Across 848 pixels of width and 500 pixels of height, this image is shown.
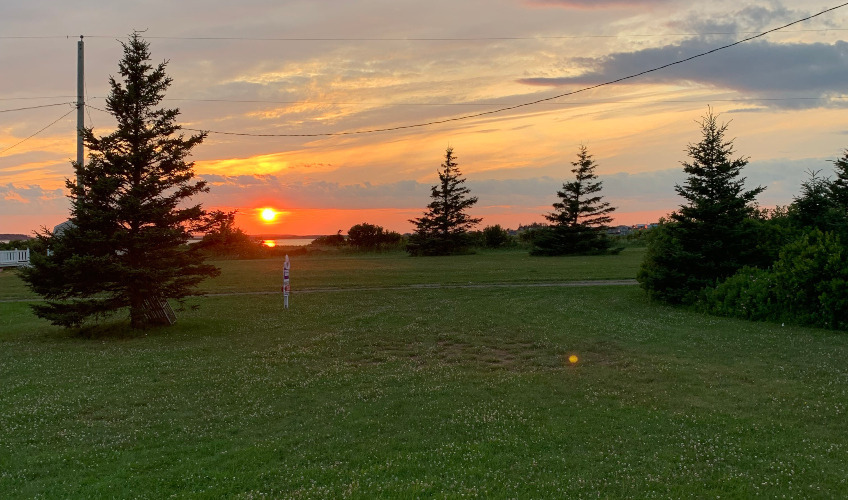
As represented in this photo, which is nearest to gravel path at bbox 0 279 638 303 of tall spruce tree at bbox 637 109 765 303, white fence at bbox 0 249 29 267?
tall spruce tree at bbox 637 109 765 303

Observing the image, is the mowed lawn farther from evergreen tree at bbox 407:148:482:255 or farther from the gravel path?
evergreen tree at bbox 407:148:482:255

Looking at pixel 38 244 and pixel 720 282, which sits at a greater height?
pixel 38 244

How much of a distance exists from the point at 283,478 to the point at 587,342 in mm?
9769

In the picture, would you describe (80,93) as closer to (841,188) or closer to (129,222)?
(129,222)

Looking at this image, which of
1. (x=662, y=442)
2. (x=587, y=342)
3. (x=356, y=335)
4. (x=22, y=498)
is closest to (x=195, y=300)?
(x=356, y=335)

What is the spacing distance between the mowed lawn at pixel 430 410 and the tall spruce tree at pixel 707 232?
3.80 metres

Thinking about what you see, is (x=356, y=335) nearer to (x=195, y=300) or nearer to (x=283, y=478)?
(x=283, y=478)

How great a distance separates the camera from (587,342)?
14375mm

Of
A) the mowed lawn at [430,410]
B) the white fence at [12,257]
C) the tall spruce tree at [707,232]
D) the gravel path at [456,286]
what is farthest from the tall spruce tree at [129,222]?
the white fence at [12,257]

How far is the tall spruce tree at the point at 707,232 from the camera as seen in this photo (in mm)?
21141

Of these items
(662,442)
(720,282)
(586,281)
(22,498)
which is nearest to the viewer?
(22,498)

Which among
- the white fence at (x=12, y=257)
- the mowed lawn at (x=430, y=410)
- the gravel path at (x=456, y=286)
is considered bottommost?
the mowed lawn at (x=430, y=410)

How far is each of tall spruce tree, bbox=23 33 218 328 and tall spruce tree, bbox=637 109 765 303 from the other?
53.0 feet

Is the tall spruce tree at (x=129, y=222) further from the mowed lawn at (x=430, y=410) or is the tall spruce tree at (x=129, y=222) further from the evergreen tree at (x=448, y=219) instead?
the evergreen tree at (x=448, y=219)
